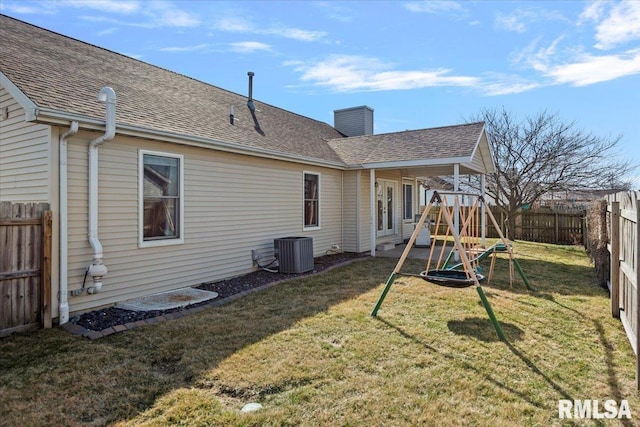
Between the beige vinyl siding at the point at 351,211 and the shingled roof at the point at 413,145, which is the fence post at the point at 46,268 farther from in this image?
the beige vinyl siding at the point at 351,211

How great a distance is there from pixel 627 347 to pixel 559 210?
1230 cm

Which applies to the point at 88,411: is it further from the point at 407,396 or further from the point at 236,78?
the point at 236,78

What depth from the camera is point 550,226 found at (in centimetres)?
1455

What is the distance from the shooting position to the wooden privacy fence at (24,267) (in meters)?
4.32

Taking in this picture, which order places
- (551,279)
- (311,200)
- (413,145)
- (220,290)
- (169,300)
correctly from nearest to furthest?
(169,300) < (220,290) < (551,279) < (311,200) < (413,145)

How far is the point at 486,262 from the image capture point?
32.2 feet

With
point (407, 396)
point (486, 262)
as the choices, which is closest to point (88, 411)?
point (407, 396)

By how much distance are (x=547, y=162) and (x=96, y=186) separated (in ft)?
52.1

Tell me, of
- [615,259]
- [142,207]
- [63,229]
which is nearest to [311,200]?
[142,207]

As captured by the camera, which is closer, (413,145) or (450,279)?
(450,279)

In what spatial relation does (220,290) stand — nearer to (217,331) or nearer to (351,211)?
(217,331)

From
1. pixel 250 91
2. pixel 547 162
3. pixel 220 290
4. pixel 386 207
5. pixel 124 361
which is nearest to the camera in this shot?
pixel 124 361

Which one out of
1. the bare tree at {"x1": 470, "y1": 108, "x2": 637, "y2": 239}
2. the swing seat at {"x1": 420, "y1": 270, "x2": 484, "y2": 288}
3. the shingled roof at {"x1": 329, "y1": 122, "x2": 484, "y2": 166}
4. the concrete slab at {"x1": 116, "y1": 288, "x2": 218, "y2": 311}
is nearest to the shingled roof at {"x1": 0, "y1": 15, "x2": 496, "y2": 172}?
the shingled roof at {"x1": 329, "y1": 122, "x2": 484, "y2": 166}

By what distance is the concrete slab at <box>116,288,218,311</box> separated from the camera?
5.39m
